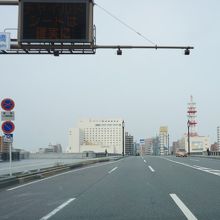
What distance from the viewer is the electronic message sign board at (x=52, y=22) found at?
1841 centimetres

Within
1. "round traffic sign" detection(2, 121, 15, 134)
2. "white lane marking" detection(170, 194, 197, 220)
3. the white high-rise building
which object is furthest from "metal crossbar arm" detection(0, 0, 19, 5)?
the white high-rise building

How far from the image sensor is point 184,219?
8.13 meters

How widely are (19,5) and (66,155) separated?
47.8 metres

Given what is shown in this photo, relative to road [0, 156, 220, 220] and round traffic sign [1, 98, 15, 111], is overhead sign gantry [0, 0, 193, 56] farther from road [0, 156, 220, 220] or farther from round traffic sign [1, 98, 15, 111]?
road [0, 156, 220, 220]

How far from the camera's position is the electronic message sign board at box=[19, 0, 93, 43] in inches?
725

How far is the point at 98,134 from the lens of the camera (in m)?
157

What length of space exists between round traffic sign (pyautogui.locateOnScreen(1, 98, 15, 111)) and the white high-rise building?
12404cm

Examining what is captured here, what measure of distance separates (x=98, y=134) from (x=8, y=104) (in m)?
138

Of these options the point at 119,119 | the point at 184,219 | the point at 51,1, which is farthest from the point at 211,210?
the point at 119,119

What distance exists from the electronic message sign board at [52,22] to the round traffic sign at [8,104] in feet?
9.72

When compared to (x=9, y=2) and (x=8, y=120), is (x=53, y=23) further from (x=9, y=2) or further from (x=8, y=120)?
(x=8, y=120)

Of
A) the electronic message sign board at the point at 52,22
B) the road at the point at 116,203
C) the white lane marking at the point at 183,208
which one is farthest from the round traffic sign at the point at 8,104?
the white lane marking at the point at 183,208

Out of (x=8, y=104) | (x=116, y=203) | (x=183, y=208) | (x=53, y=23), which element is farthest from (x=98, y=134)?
(x=183, y=208)

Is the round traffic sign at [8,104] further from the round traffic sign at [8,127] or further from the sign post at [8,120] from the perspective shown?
the round traffic sign at [8,127]
